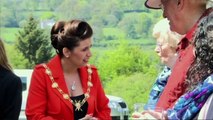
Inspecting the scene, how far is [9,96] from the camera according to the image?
3678 mm

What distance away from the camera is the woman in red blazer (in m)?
3.93

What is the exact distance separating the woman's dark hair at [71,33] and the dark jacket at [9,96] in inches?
20.0

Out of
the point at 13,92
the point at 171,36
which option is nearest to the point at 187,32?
the point at 171,36

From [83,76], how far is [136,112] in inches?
77.1

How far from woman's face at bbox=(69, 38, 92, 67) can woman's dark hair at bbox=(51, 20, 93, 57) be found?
0.09 ft

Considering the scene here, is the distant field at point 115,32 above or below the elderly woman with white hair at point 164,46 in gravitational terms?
below

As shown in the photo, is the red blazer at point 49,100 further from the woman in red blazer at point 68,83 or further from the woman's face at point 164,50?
the woman's face at point 164,50

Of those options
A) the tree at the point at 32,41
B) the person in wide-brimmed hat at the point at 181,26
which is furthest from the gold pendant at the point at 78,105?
the tree at the point at 32,41

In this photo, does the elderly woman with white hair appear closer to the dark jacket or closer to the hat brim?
the dark jacket

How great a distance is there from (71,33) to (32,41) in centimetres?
1346

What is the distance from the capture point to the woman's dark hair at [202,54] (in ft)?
6.65

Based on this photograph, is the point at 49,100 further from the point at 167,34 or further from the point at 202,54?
the point at 202,54

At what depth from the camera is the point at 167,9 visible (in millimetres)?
2416

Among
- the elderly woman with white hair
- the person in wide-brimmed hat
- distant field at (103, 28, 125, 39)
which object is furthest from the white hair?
distant field at (103, 28, 125, 39)
